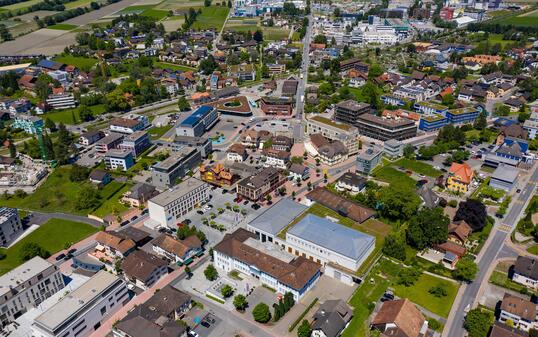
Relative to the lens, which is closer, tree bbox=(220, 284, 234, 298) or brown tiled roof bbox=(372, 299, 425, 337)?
brown tiled roof bbox=(372, 299, 425, 337)

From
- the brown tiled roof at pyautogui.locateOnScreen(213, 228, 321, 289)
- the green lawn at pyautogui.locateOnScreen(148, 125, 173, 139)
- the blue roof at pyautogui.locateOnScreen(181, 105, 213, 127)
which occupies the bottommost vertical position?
the green lawn at pyautogui.locateOnScreen(148, 125, 173, 139)

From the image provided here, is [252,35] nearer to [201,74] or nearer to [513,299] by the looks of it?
[201,74]

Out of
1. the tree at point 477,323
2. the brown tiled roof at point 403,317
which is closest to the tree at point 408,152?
the brown tiled roof at point 403,317

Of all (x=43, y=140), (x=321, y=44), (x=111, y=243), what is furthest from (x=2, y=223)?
(x=321, y=44)

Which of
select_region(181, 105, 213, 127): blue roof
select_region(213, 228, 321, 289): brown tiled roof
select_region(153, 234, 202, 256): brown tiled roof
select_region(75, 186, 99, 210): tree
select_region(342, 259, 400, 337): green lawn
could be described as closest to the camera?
select_region(342, 259, 400, 337): green lawn

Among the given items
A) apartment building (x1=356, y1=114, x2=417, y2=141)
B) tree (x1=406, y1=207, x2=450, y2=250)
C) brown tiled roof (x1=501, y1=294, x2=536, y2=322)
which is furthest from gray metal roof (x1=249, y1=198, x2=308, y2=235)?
apartment building (x1=356, y1=114, x2=417, y2=141)

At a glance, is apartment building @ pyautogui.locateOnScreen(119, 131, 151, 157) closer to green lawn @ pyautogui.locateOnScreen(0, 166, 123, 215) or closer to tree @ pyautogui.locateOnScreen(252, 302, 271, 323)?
green lawn @ pyautogui.locateOnScreen(0, 166, 123, 215)
